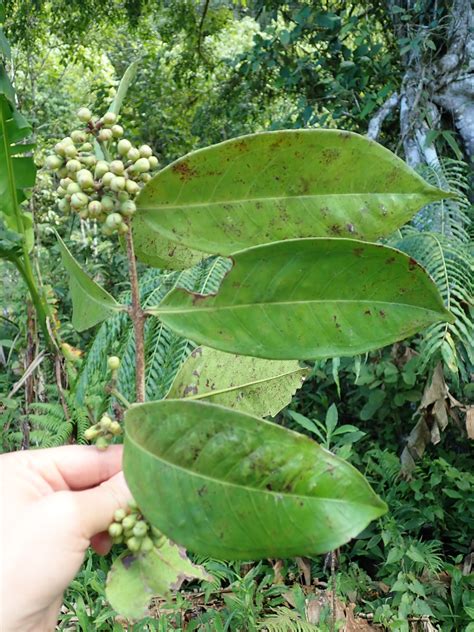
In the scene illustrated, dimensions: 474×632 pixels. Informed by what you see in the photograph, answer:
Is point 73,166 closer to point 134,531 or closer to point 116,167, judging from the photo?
point 116,167

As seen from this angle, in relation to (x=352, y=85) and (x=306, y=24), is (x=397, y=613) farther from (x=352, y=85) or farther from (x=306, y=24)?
(x=306, y=24)

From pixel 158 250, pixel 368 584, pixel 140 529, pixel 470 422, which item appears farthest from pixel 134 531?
pixel 368 584

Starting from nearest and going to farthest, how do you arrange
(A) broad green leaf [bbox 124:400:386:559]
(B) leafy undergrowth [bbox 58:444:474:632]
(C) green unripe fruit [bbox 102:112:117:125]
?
1. (A) broad green leaf [bbox 124:400:386:559]
2. (C) green unripe fruit [bbox 102:112:117:125]
3. (B) leafy undergrowth [bbox 58:444:474:632]

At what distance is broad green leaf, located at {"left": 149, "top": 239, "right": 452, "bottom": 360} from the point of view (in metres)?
0.40

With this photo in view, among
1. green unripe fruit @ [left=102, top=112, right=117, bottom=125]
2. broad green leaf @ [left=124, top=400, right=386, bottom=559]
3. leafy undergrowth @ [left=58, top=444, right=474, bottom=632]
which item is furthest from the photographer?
leafy undergrowth @ [left=58, top=444, right=474, bottom=632]

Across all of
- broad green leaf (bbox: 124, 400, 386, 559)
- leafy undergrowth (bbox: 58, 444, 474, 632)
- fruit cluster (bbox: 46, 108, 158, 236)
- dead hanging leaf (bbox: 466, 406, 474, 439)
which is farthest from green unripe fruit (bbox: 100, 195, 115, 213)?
dead hanging leaf (bbox: 466, 406, 474, 439)

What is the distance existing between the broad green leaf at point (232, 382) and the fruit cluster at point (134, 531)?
109mm

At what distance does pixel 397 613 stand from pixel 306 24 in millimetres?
1983

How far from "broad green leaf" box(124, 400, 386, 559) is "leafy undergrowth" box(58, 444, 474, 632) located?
2.94 feet

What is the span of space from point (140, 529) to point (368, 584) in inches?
49.7

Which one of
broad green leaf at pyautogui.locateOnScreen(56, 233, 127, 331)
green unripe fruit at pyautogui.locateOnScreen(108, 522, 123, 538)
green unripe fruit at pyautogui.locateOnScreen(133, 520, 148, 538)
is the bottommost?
green unripe fruit at pyautogui.locateOnScreen(108, 522, 123, 538)

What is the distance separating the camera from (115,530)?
443 mm

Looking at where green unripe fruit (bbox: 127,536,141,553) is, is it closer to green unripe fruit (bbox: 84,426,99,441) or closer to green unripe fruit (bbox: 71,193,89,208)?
green unripe fruit (bbox: 84,426,99,441)

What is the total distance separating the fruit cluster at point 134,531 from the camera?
428 millimetres
